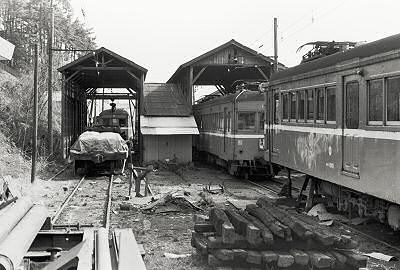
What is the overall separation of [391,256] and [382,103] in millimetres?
2362

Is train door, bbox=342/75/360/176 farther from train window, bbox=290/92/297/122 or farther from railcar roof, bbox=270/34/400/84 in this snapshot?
train window, bbox=290/92/297/122

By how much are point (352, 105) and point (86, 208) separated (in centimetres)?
701

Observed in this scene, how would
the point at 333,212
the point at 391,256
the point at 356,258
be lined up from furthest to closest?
the point at 333,212, the point at 391,256, the point at 356,258

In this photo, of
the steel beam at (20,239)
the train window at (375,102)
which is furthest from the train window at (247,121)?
the steel beam at (20,239)

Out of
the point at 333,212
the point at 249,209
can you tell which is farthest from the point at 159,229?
the point at 333,212

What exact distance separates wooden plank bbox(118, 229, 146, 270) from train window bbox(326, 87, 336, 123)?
669cm

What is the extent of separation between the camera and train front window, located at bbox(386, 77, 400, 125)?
26.7 ft

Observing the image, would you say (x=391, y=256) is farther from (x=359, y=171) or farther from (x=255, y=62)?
(x=255, y=62)

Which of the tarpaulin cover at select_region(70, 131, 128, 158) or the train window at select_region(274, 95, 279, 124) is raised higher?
the train window at select_region(274, 95, 279, 124)

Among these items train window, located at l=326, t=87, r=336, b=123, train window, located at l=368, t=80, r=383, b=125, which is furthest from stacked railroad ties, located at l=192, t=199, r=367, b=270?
train window, located at l=326, t=87, r=336, b=123

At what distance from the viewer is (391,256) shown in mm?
8258

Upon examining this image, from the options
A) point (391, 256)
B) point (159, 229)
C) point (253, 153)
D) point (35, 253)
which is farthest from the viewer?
point (253, 153)

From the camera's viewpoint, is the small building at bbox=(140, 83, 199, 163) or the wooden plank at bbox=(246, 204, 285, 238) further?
the small building at bbox=(140, 83, 199, 163)

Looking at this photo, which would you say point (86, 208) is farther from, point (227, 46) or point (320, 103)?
point (227, 46)
